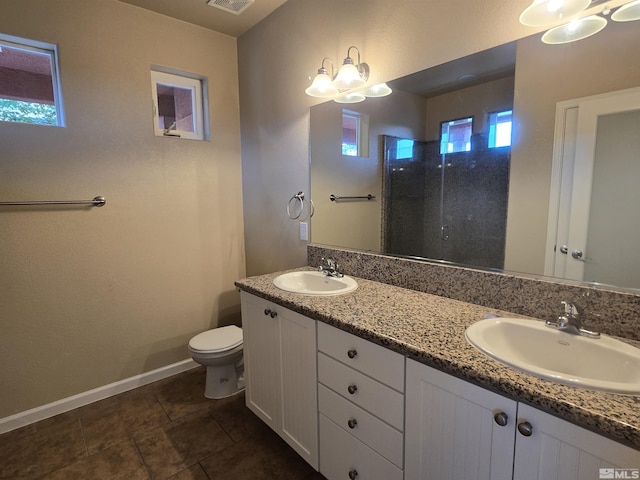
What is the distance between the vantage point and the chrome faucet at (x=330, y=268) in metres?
1.82

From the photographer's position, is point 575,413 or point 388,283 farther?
point 388,283

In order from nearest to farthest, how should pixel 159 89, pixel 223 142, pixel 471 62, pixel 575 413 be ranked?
pixel 575 413 → pixel 471 62 → pixel 159 89 → pixel 223 142

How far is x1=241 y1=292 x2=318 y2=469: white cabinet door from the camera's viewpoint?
4.60ft

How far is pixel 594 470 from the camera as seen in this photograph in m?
0.69

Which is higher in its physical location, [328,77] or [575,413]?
[328,77]

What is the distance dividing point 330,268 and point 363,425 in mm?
863

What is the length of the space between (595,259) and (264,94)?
2.08m

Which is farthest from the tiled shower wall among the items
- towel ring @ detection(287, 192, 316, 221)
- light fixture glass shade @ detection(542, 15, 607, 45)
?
light fixture glass shade @ detection(542, 15, 607, 45)

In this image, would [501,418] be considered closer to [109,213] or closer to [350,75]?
[350,75]

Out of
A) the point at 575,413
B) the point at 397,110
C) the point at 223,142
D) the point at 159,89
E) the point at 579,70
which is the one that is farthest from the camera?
the point at 223,142

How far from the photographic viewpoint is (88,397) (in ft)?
6.91

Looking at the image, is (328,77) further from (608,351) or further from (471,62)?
(608,351)

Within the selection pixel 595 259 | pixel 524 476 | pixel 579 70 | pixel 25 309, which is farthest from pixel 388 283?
pixel 25 309
